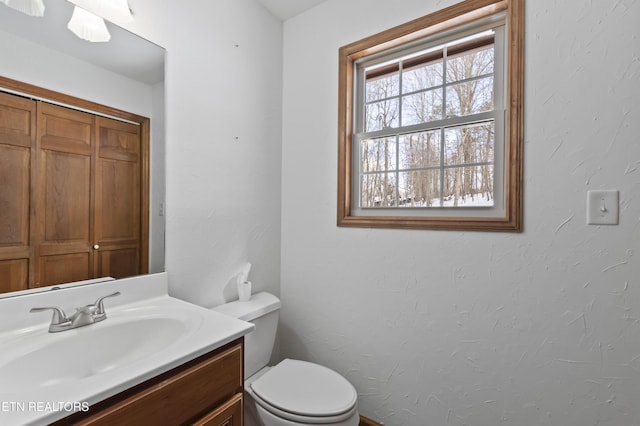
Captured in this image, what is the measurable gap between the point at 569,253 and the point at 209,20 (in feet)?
6.14

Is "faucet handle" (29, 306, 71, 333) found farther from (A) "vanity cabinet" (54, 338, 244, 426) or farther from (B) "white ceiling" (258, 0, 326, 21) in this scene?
(B) "white ceiling" (258, 0, 326, 21)

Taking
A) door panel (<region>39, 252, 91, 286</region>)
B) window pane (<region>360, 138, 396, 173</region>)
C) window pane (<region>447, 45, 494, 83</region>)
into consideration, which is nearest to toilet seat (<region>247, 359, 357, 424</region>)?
door panel (<region>39, 252, 91, 286</region>)

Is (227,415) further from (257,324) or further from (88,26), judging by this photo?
(88,26)

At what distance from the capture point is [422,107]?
146 cm

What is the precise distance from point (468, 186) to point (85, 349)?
1.58 metres

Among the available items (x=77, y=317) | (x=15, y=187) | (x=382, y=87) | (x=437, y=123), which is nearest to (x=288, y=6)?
(x=382, y=87)

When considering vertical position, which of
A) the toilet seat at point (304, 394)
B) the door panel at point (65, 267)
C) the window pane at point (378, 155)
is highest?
the window pane at point (378, 155)

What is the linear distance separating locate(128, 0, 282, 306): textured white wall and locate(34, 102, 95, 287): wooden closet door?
287 millimetres

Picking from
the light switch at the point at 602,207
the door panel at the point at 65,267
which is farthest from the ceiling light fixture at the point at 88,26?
the light switch at the point at 602,207

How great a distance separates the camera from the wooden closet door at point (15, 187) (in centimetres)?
86

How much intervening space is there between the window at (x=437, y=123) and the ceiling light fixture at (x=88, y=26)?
3.49 feet

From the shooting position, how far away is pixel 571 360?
41.2 inches

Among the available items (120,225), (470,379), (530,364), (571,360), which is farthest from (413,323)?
(120,225)

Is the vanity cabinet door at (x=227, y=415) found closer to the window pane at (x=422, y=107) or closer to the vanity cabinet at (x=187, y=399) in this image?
the vanity cabinet at (x=187, y=399)
